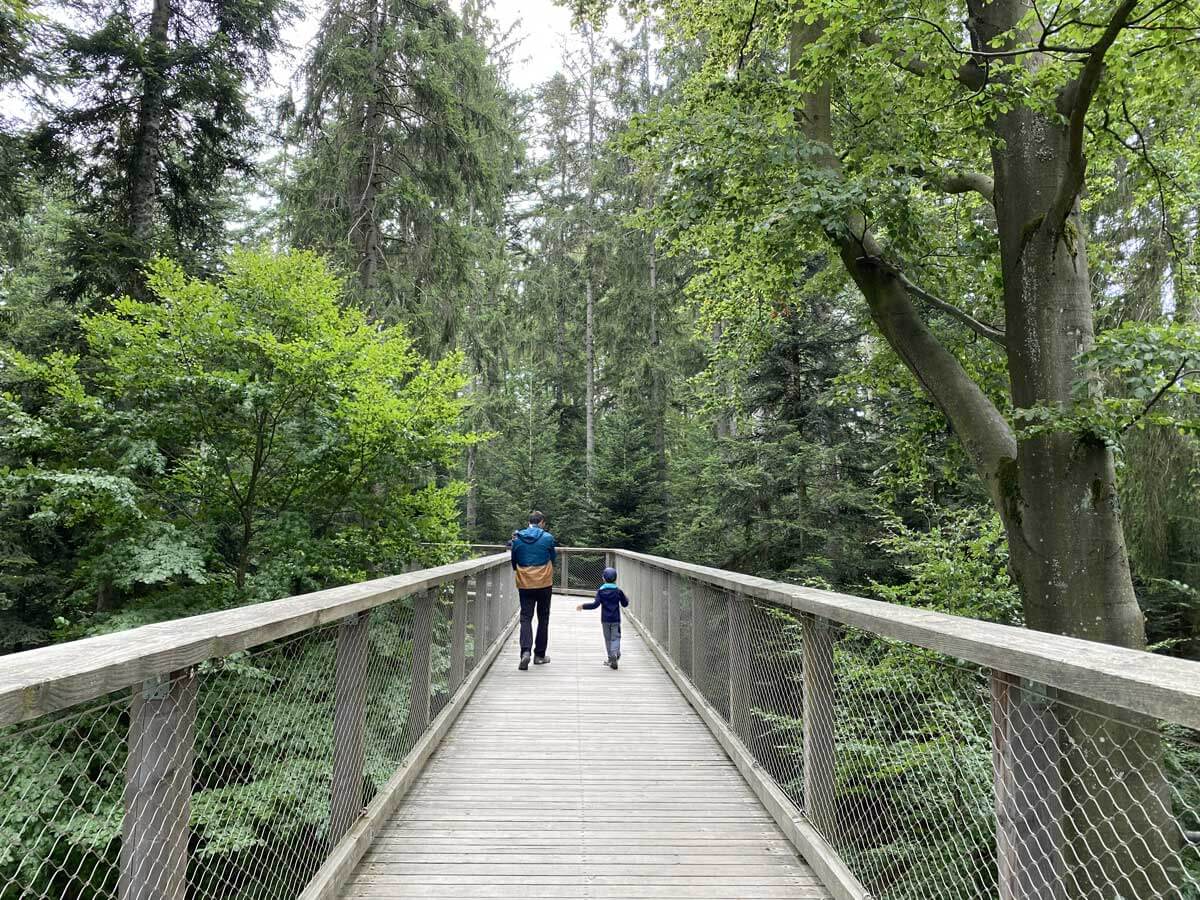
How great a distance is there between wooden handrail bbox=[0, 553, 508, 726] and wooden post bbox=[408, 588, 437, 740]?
1.49m

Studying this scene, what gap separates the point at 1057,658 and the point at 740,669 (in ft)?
10.6

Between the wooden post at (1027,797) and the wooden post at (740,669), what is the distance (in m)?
2.61

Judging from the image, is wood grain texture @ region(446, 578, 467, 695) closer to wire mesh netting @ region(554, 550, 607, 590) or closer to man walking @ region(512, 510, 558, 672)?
man walking @ region(512, 510, 558, 672)

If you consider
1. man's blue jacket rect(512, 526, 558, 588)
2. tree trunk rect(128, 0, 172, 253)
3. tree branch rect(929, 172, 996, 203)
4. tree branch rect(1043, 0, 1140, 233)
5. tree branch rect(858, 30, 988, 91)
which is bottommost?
man's blue jacket rect(512, 526, 558, 588)

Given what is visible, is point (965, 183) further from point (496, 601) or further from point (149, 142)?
point (149, 142)

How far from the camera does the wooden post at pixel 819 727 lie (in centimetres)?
326

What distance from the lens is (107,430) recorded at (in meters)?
7.62

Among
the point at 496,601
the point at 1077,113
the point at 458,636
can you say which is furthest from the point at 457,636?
the point at 1077,113

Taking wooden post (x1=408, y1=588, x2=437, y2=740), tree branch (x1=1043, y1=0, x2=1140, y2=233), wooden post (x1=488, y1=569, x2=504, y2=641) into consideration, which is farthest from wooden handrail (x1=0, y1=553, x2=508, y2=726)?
wooden post (x1=488, y1=569, x2=504, y2=641)

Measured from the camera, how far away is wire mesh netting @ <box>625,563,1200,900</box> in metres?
1.86

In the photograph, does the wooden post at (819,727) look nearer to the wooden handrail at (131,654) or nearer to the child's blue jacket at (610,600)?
the wooden handrail at (131,654)

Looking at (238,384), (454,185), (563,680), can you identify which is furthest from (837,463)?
(238,384)

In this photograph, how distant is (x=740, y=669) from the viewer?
15.6 ft

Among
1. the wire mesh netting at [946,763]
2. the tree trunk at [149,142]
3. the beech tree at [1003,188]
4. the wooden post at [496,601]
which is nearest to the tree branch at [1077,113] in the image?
the beech tree at [1003,188]
